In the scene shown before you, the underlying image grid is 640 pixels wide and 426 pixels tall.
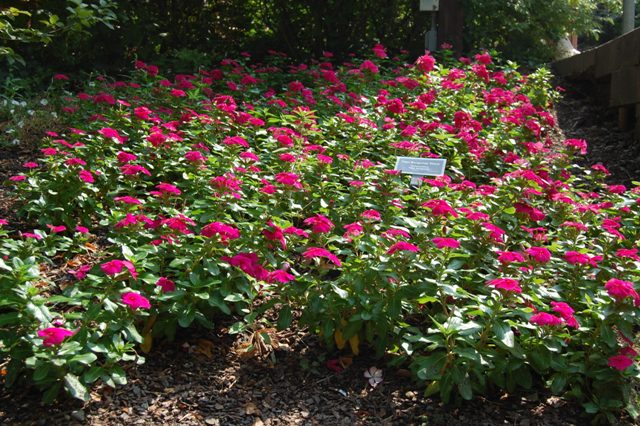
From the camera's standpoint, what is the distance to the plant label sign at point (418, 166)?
13.6 ft

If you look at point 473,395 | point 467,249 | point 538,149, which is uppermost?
point 538,149

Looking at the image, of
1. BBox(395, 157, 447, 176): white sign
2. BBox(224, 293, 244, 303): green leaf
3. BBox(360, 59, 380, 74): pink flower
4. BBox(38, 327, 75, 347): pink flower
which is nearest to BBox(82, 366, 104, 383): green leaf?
BBox(38, 327, 75, 347): pink flower

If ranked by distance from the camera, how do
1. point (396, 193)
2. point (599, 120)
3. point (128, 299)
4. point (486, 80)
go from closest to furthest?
point (128, 299)
point (396, 193)
point (486, 80)
point (599, 120)

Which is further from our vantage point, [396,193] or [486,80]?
[486,80]

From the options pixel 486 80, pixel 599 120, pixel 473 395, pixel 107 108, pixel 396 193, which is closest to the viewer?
pixel 473 395

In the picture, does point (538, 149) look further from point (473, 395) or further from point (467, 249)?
point (473, 395)

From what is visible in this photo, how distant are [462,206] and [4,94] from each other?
194 inches

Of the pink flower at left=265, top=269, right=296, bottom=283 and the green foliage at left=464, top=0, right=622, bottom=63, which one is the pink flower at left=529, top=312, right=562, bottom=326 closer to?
the pink flower at left=265, top=269, right=296, bottom=283

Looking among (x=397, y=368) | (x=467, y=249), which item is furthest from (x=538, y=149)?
(x=397, y=368)

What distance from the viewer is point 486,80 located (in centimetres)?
652

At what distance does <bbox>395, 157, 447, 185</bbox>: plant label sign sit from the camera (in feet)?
13.6

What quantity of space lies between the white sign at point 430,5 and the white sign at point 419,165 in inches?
180

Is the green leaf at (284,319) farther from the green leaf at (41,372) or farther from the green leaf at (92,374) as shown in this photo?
the green leaf at (41,372)

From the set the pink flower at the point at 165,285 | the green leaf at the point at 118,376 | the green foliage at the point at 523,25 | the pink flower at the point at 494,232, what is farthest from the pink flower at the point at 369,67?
the green leaf at the point at 118,376
